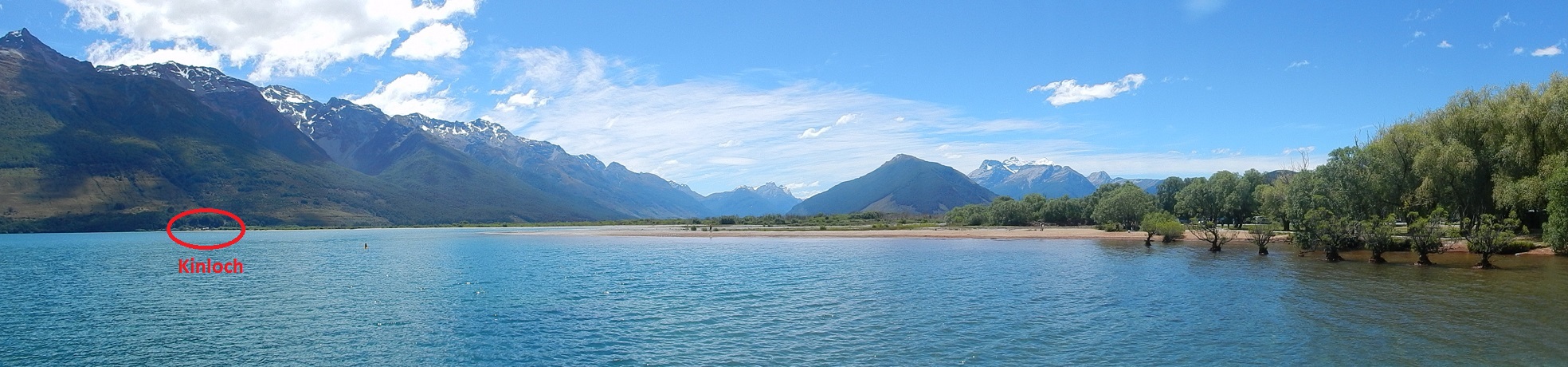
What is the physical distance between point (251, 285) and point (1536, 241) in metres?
72.1

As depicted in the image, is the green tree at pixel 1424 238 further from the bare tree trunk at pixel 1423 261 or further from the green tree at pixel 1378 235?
the green tree at pixel 1378 235

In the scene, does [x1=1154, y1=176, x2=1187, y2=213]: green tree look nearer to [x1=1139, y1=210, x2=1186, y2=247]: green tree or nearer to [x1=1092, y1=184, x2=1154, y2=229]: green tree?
[x1=1092, y1=184, x2=1154, y2=229]: green tree

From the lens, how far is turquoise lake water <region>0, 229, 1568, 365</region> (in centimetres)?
1834

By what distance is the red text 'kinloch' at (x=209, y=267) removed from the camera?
4691cm

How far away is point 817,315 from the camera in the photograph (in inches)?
967

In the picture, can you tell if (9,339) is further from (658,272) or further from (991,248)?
(991,248)

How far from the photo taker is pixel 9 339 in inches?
872

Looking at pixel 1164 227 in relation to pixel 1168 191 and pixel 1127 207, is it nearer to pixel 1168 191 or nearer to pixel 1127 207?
pixel 1127 207

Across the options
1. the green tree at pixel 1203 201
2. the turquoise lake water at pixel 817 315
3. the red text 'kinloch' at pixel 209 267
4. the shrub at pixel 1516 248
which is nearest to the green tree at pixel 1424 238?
the turquoise lake water at pixel 817 315

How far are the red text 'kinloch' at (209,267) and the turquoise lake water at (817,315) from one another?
2897mm

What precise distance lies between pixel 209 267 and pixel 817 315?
47.2 m

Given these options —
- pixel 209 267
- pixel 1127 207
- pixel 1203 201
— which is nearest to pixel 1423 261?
pixel 1203 201

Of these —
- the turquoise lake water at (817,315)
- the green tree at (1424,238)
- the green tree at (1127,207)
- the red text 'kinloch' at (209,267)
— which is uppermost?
the green tree at (1127,207)

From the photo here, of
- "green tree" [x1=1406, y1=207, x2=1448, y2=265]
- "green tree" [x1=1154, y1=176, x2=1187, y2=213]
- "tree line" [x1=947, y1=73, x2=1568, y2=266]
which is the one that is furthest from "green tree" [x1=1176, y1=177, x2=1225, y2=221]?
"green tree" [x1=1406, y1=207, x2=1448, y2=265]
